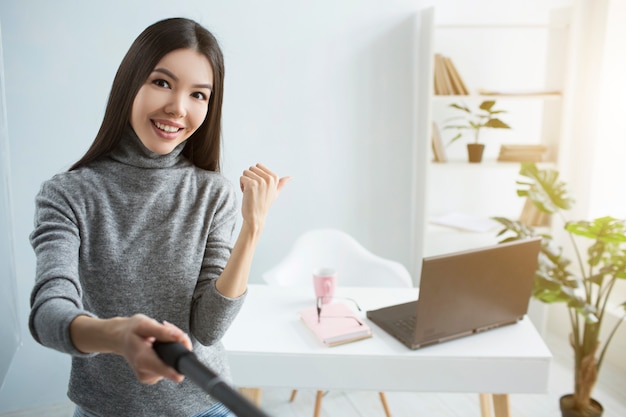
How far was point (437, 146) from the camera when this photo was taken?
307 centimetres

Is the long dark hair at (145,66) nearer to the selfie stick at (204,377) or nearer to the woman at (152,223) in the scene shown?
the woman at (152,223)

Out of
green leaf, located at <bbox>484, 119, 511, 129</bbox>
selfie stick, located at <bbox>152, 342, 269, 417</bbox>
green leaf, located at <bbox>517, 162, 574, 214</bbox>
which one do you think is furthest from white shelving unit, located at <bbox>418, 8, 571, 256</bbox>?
selfie stick, located at <bbox>152, 342, 269, 417</bbox>

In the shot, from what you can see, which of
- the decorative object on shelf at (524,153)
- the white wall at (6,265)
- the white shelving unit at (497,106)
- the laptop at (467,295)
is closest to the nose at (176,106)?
the laptop at (467,295)

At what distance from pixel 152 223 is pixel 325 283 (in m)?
0.89

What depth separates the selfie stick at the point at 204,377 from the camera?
390 mm

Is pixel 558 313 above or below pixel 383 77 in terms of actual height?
below

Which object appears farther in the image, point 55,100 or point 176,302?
point 55,100

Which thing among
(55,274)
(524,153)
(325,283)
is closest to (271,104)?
(325,283)

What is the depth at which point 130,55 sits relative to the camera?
3.45 feet

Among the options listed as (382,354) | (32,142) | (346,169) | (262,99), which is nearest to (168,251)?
(382,354)

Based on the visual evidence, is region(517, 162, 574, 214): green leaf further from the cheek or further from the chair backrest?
the cheek

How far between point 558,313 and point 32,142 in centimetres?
296

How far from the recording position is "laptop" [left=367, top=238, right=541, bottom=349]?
61.3 inches

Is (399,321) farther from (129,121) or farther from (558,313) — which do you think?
(558,313)
